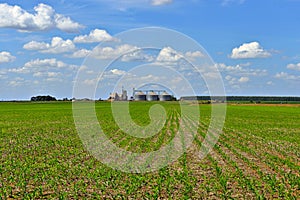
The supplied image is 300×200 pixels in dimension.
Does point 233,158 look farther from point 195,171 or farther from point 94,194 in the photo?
point 94,194

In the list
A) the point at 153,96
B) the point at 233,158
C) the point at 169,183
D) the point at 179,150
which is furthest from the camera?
the point at 153,96

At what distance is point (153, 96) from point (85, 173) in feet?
455

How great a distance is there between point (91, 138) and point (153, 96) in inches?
4997

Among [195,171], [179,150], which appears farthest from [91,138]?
[195,171]

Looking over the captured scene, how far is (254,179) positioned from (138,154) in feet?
22.2

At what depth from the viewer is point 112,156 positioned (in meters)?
17.7

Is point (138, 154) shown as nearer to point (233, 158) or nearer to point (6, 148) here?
point (233, 158)

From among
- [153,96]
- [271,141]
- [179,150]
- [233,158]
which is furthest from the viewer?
[153,96]

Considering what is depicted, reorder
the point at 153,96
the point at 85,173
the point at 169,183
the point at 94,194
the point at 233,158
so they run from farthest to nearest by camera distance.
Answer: the point at 153,96, the point at 233,158, the point at 85,173, the point at 169,183, the point at 94,194

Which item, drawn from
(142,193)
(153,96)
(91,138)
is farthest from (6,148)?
(153,96)

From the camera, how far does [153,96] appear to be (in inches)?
5999

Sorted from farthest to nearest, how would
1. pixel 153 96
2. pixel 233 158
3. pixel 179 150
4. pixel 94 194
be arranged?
pixel 153 96, pixel 179 150, pixel 233 158, pixel 94 194

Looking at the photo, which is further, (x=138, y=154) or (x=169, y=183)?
(x=138, y=154)

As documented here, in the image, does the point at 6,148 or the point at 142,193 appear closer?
the point at 142,193
